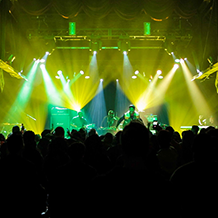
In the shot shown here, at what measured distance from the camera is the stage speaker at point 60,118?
15.1m

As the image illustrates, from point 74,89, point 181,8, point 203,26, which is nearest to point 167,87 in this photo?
point 74,89

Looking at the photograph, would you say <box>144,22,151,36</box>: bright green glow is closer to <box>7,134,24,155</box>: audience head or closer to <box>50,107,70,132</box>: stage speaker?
<box>50,107,70,132</box>: stage speaker

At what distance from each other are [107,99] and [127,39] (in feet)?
28.0

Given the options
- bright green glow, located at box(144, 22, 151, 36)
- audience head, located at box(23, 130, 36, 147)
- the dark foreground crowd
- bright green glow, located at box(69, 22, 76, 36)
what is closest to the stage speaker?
bright green glow, located at box(69, 22, 76, 36)

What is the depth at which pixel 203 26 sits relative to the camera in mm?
9133

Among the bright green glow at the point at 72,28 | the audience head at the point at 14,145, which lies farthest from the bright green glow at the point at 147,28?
the audience head at the point at 14,145

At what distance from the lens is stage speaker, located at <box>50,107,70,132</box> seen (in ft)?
49.6

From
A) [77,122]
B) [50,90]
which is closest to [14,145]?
[77,122]

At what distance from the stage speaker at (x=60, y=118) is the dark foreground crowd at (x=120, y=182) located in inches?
466

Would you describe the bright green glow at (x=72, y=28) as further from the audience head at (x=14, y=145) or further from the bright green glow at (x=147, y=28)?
the audience head at (x=14, y=145)

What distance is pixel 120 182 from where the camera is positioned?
1.33 m

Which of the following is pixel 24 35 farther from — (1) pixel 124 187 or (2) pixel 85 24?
(1) pixel 124 187

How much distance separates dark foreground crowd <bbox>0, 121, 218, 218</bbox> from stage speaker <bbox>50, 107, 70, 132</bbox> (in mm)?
11841

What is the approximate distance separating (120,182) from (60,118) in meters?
14.2
